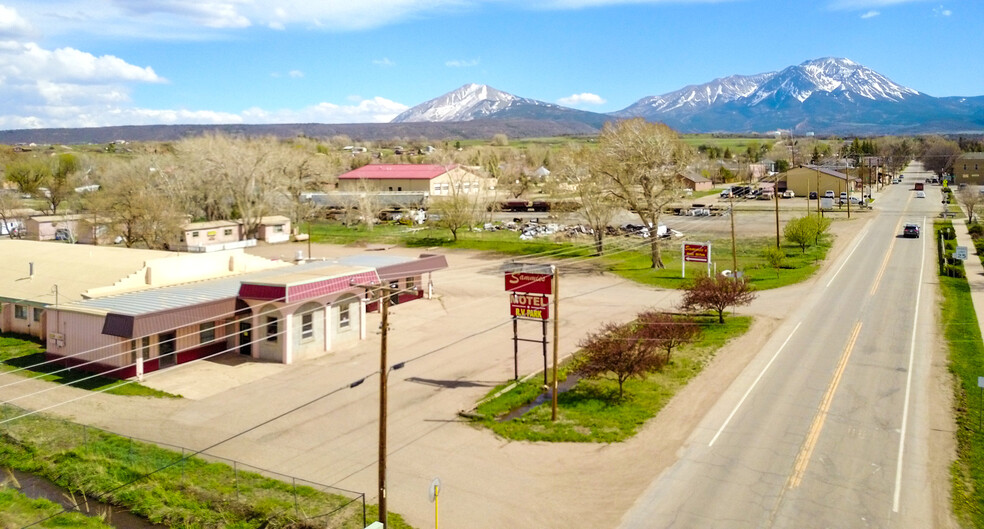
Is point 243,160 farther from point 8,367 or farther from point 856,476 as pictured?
point 856,476

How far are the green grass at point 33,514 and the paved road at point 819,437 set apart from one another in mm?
12092

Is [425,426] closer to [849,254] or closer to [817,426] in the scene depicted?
[817,426]

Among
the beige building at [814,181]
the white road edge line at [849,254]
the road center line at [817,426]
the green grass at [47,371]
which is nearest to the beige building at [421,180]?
the beige building at [814,181]

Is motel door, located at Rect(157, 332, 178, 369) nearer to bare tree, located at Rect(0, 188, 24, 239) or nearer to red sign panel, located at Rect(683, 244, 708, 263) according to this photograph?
red sign panel, located at Rect(683, 244, 708, 263)

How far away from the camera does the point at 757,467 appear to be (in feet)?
56.5

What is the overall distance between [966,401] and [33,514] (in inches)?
1010

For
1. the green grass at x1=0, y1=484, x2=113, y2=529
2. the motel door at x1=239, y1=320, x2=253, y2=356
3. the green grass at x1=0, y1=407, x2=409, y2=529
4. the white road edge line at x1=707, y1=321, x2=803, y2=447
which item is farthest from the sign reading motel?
the green grass at x1=0, y1=484, x2=113, y2=529

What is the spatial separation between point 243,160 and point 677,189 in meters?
39.2

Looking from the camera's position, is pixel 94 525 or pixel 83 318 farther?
pixel 83 318

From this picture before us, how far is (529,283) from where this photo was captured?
81.7 feet

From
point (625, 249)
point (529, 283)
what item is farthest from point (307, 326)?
point (625, 249)

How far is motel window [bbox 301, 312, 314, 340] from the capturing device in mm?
27969

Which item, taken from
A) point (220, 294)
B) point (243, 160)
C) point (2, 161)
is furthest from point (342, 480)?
point (2, 161)

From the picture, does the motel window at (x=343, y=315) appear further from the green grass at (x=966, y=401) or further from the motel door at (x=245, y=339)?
the green grass at (x=966, y=401)
